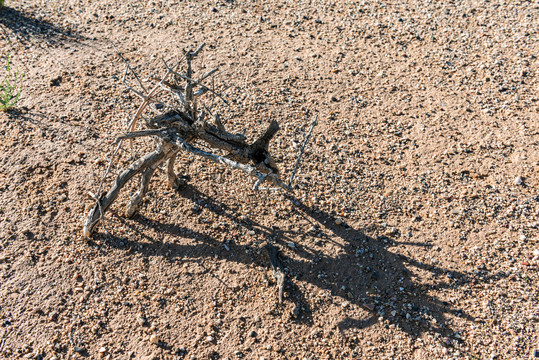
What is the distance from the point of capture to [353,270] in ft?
10.2

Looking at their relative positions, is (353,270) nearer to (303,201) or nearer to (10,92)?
(303,201)

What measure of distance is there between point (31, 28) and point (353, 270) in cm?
517

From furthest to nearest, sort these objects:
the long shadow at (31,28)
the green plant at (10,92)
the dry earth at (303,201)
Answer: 1. the long shadow at (31,28)
2. the green plant at (10,92)
3. the dry earth at (303,201)

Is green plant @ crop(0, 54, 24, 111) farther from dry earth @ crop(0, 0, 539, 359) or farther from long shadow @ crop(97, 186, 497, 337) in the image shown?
long shadow @ crop(97, 186, 497, 337)

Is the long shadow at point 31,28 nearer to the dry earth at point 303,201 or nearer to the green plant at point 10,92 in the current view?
the dry earth at point 303,201

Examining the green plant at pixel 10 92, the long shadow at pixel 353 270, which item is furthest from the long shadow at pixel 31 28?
the long shadow at pixel 353 270

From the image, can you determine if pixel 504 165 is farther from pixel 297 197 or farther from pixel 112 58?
A: pixel 112 58

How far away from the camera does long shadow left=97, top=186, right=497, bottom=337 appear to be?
2.90 m

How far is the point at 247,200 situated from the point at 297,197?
1.45ft

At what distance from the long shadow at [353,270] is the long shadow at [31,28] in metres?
3.22

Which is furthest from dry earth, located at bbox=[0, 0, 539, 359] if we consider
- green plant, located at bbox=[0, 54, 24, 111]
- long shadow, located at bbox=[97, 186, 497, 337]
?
green plant, located at bbox=[0, 54, 24, 111]

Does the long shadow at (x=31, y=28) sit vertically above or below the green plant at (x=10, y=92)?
above

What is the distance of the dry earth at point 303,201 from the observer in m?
2.87

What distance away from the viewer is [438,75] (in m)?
4.53
